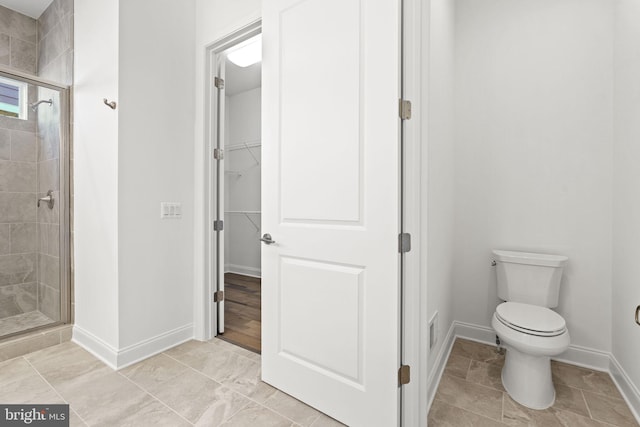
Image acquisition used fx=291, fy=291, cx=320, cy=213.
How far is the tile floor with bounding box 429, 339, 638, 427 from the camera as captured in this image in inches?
56.5

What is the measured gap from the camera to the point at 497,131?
2.21 metres

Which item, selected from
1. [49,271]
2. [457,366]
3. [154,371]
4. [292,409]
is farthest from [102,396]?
[457,366]

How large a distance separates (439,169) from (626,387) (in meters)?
1.56

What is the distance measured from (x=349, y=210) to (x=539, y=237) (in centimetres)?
160

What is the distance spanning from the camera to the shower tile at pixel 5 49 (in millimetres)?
2662

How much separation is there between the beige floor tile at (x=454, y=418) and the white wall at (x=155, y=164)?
71.3 inches

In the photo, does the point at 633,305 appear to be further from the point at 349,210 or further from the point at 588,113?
the point at 349,210

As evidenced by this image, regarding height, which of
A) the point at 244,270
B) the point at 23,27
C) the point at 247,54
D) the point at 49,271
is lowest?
the point at 244,270

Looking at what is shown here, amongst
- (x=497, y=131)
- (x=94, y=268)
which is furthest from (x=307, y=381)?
(x=497, y=131)

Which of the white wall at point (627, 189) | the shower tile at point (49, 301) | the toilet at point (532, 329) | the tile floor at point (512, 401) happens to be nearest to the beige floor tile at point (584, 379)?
A: the tile floor at point (512, 401)

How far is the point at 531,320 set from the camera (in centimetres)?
161

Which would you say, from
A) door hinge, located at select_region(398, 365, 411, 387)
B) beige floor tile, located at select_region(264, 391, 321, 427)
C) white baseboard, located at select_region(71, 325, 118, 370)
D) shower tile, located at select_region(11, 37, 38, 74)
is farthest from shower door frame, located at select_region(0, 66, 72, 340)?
door hinge, located at select_region(398, 365, 411, 387)

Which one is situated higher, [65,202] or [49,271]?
[65,202]

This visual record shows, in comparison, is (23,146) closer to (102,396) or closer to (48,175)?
(48,175)
